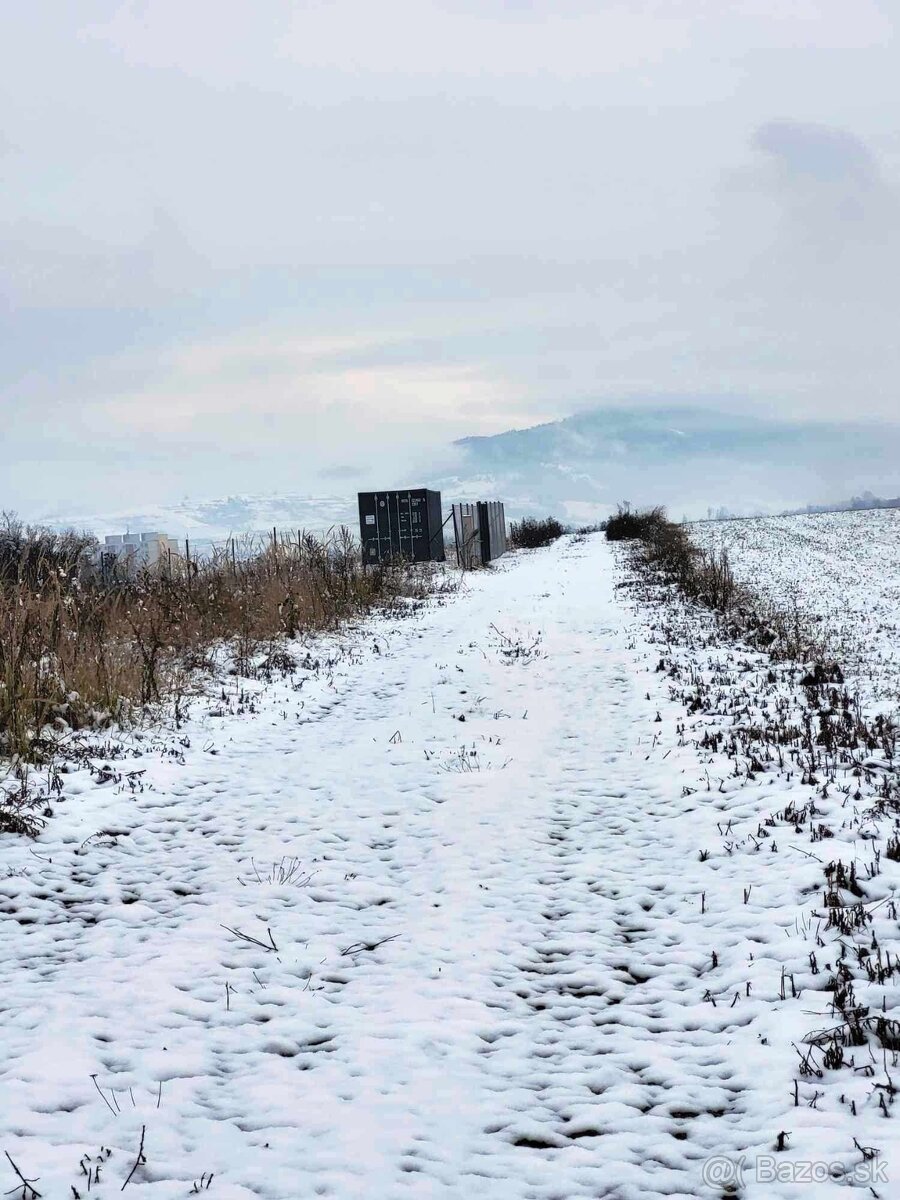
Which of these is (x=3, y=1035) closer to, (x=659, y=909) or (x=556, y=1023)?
(x=556, y=1023)

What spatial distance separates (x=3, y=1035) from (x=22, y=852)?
2.19 metres

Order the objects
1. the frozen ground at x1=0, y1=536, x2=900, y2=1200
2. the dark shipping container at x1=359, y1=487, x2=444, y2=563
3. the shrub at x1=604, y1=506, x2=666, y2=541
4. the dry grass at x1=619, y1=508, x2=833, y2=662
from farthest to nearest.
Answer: the shrub at x1=604, y1=506, x2=666, y2=541 < the dark shipping container at x1=359, y1=487, x2=444, y2=563 < the dry grass at x1=619, y1=508, x2=833, y2=662 < the frozen ground at x1=0, y1=536, x2=900, y2=1200

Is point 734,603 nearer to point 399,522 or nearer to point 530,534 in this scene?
point 399,522

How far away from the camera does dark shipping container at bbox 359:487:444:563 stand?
3425 centimetres

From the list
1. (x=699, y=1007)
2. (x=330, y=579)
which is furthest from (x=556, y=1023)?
(x=330, y=579)

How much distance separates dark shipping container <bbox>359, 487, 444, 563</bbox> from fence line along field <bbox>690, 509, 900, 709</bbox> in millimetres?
11068

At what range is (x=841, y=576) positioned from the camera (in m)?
26.8

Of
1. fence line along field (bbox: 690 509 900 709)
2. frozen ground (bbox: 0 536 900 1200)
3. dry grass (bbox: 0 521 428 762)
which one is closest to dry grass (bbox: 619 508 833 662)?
fence line along field (bbox: 690 509 900 709)

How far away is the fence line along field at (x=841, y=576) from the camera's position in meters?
12.6

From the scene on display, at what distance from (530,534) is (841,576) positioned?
1033 inches

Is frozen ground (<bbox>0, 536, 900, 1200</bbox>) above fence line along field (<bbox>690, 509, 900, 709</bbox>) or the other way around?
the other way around

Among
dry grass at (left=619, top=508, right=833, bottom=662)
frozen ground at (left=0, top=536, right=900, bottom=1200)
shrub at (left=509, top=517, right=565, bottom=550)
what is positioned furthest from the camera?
shrub at (left=509, top=517, right=565, bottom=550)

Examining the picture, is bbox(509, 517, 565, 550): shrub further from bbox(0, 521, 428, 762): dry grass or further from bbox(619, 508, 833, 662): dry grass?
bbox(0, 521, 428, 762): dry grass

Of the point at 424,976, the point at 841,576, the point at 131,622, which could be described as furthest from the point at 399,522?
the point at 424,976
